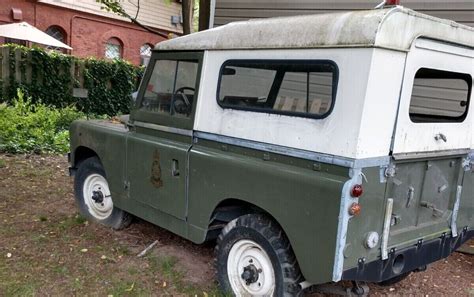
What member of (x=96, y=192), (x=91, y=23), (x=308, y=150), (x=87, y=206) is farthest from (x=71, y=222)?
(x=91, y=23)

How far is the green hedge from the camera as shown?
1133 centimetres

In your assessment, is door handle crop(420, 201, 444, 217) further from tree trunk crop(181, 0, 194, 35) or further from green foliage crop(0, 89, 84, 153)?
green foliage crop(0, 89, 84, 153)

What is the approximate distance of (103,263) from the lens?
4359 millimetres

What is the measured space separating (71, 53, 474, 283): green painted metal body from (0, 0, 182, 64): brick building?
36.0 feet

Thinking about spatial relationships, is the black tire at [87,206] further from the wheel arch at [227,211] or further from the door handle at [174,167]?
the wheel arch at [227,211]

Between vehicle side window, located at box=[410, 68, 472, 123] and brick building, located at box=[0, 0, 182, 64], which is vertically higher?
brick building, located at box=[0, 0, 182, 64]

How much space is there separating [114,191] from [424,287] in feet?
9.92

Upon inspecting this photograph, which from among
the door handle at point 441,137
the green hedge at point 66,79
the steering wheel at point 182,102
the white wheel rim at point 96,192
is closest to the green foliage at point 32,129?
the green hedge at point 66,79

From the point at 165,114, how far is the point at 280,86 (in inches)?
49.5

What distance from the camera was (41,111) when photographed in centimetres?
1021

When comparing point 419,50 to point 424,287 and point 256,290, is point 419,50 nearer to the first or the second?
point 256,290

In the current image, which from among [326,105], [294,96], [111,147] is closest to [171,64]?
[111,147]

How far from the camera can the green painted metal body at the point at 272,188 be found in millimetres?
2967

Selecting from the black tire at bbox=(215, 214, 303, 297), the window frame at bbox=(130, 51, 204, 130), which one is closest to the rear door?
the black tire at bbox=(215, 214, 303, 297)
